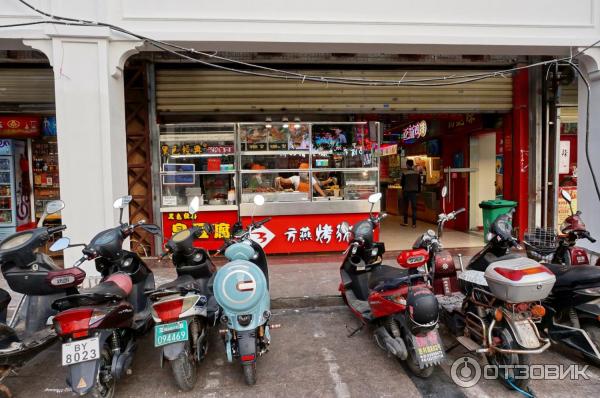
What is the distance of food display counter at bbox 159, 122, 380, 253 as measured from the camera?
23.7 feet

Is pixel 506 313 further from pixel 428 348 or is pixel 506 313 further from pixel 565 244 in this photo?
pixel 565 244

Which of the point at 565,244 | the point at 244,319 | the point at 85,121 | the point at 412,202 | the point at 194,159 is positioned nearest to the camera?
the point at 244,319

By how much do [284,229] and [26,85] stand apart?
18.0 feet

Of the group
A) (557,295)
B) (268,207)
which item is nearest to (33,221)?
(268,207)

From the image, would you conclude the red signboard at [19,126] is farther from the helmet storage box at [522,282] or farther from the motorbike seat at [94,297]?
the helmet storage box at [522,282]

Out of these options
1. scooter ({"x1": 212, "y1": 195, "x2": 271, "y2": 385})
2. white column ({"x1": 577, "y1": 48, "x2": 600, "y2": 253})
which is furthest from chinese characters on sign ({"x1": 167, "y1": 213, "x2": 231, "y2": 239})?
white column ({"x1": 577, "y1": 48, "x2": 600, "y2": 253})

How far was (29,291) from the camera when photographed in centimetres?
347

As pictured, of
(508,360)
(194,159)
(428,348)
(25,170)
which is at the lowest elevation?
(508,360)

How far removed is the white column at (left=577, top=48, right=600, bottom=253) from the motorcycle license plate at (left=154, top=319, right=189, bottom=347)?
6179 millimetres

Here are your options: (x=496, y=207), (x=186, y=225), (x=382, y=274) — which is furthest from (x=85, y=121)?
(x=496, y=207)

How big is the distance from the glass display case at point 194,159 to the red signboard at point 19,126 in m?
2.54

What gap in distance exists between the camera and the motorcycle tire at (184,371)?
9.84 feet

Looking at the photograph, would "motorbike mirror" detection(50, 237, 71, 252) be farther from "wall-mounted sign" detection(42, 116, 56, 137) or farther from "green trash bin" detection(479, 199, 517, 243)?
"green trash bin" detection(479, 199, 517, 243)

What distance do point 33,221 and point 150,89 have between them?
3.92 metres
